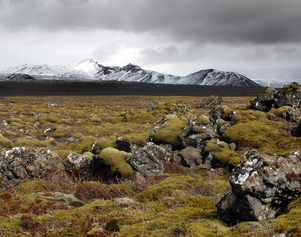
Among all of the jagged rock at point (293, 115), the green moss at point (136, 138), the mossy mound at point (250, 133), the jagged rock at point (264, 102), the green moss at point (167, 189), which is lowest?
the green moss at point (167, 189)

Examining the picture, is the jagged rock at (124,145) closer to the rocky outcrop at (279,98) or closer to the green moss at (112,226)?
the green moss at (112,226)

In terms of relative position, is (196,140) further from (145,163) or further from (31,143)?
(31,143)

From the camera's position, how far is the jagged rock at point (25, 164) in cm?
1088

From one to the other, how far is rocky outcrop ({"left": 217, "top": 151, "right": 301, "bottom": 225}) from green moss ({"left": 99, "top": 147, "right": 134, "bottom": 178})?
271 inches

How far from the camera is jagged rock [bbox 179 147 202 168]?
538 inches

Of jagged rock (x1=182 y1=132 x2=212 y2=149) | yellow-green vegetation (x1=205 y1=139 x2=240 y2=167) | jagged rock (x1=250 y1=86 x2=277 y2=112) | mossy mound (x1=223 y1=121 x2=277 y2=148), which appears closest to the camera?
yellow-green vegetation (x1=205 y1=139 x2=240 y2=167)

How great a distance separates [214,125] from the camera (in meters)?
18.2

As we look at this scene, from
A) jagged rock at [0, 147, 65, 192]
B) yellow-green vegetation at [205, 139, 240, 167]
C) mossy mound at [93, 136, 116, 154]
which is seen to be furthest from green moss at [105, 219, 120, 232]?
mossy mound at [93, 136, 116, 154]

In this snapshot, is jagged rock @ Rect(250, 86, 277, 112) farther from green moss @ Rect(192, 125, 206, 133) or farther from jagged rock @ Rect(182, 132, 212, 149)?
jagged rock @ Rect(182, 132, 212, 149)

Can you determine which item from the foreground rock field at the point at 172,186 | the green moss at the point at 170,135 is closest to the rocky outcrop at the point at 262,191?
the foreground rock field at the point at 172,186

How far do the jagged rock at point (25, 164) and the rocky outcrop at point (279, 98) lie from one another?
1999 centimetres

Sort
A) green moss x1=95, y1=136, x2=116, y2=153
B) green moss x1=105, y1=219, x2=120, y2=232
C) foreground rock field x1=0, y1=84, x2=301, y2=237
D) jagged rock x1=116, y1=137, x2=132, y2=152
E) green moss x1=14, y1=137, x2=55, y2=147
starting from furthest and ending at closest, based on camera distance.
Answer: green moss x1=14, y1=137, x2=55, y2=147 < green moss x1=95, y1=136, x2=116, y2=153 < jagged rock x1=116, y1=137, x2=132, y2=152 < foreground rock field x1=0, y1=84, x2=301, y2=237 < green moss x1=105, y1=219, x2=120, y2=232

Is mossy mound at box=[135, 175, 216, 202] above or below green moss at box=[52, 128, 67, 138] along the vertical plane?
above

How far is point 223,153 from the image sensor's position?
13047 mm
